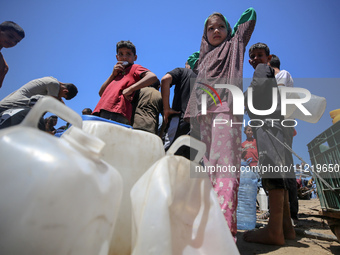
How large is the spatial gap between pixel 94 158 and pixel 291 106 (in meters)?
1.92

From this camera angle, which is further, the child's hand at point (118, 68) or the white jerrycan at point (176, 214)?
the child's hand at point (118, 68)

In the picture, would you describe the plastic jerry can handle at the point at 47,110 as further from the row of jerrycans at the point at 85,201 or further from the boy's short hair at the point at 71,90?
the boy's short hair at the point at 71,90

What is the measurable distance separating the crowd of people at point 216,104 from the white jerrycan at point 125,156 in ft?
2.34

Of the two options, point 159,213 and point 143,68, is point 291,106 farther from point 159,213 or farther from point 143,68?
point 159,213

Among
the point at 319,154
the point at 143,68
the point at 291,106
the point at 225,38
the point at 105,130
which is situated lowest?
the point at 105,130

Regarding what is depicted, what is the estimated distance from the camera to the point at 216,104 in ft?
5.16

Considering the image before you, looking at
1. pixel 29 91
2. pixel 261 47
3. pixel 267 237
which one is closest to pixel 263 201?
pixel 267 237

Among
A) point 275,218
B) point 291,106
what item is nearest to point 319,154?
point 291,106

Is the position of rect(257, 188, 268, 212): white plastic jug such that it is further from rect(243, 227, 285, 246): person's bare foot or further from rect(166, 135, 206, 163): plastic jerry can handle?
rect(166, 135, 206, 163): plastic jerry can handle

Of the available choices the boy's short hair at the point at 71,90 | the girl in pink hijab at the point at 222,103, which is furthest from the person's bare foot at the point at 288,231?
the boy's short hair at the point at 71,90

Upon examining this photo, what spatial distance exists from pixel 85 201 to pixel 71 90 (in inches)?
103

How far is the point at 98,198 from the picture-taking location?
489 millimetres

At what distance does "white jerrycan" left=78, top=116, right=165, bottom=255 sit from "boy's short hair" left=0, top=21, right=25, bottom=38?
268cm

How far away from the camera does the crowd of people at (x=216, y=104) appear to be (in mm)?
1479
